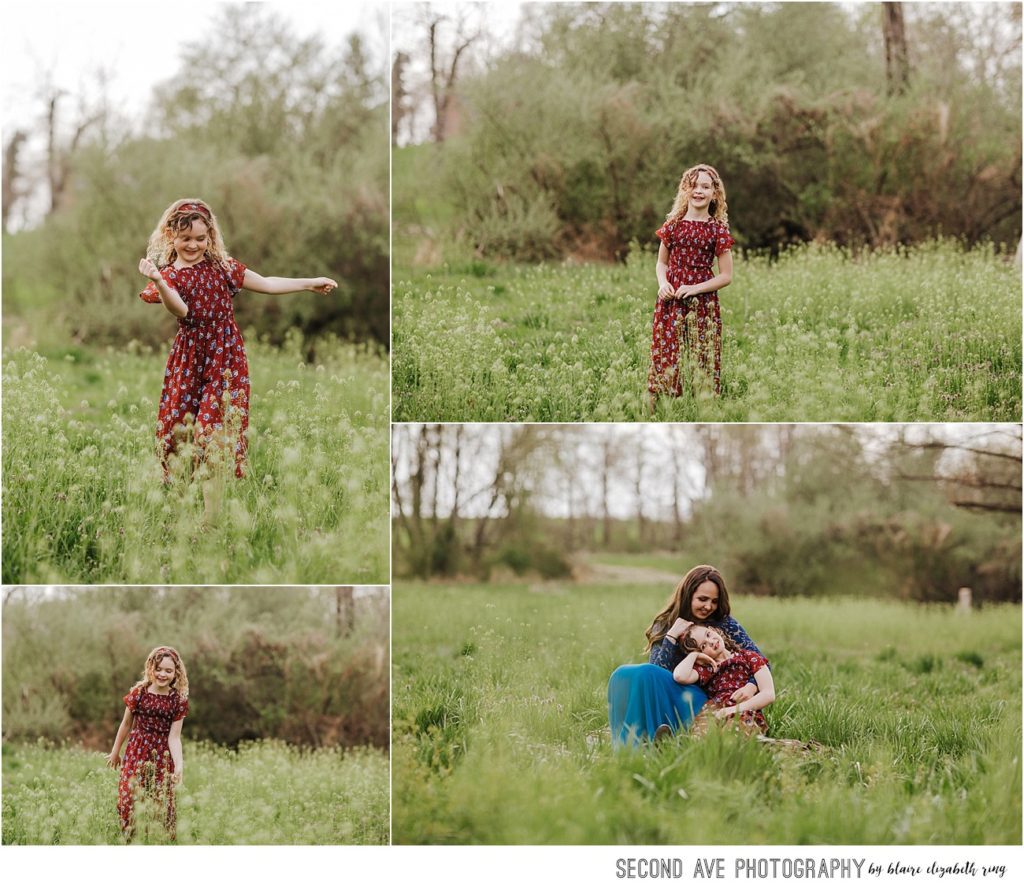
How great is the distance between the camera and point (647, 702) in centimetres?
484

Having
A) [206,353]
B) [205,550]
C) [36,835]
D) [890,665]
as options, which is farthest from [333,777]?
[890,665]

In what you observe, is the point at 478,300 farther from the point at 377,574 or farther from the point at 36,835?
the point at 36,835

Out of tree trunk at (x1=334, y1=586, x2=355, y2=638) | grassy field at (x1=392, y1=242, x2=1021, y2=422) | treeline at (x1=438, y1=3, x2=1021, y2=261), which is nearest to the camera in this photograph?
grassy field at (x1=392, y1=242, x2=1021, y2=422)

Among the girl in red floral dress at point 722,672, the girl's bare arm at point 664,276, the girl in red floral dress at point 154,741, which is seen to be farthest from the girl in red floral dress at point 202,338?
the girl in red floral dress at point 722,672

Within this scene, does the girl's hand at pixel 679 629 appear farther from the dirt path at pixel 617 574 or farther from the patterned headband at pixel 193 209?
the dirt path at pixel 617 574

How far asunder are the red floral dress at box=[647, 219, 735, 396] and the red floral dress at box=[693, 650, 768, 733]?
1.60 m

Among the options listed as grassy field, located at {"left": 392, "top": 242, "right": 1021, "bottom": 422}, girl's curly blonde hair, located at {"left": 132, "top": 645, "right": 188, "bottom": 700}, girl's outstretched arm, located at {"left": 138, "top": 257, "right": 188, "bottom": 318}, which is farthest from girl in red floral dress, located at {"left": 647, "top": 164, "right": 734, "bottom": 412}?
girl's curly blonde hair, located at {"left": 132, "top": 645, "right": 188, "bottom": 700}

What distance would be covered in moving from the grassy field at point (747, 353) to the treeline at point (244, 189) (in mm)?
4026

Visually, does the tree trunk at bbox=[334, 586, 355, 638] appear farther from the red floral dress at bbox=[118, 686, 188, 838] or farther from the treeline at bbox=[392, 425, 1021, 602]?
the red floral dress at bbox=[118, 686, 188, 838]

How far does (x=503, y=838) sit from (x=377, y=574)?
158 cm

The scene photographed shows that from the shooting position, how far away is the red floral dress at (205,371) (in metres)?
5.17

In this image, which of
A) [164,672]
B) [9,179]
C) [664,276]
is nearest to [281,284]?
[664,276]

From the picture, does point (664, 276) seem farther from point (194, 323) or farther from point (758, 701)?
point (194, 323)

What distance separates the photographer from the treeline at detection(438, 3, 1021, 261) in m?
8.74
